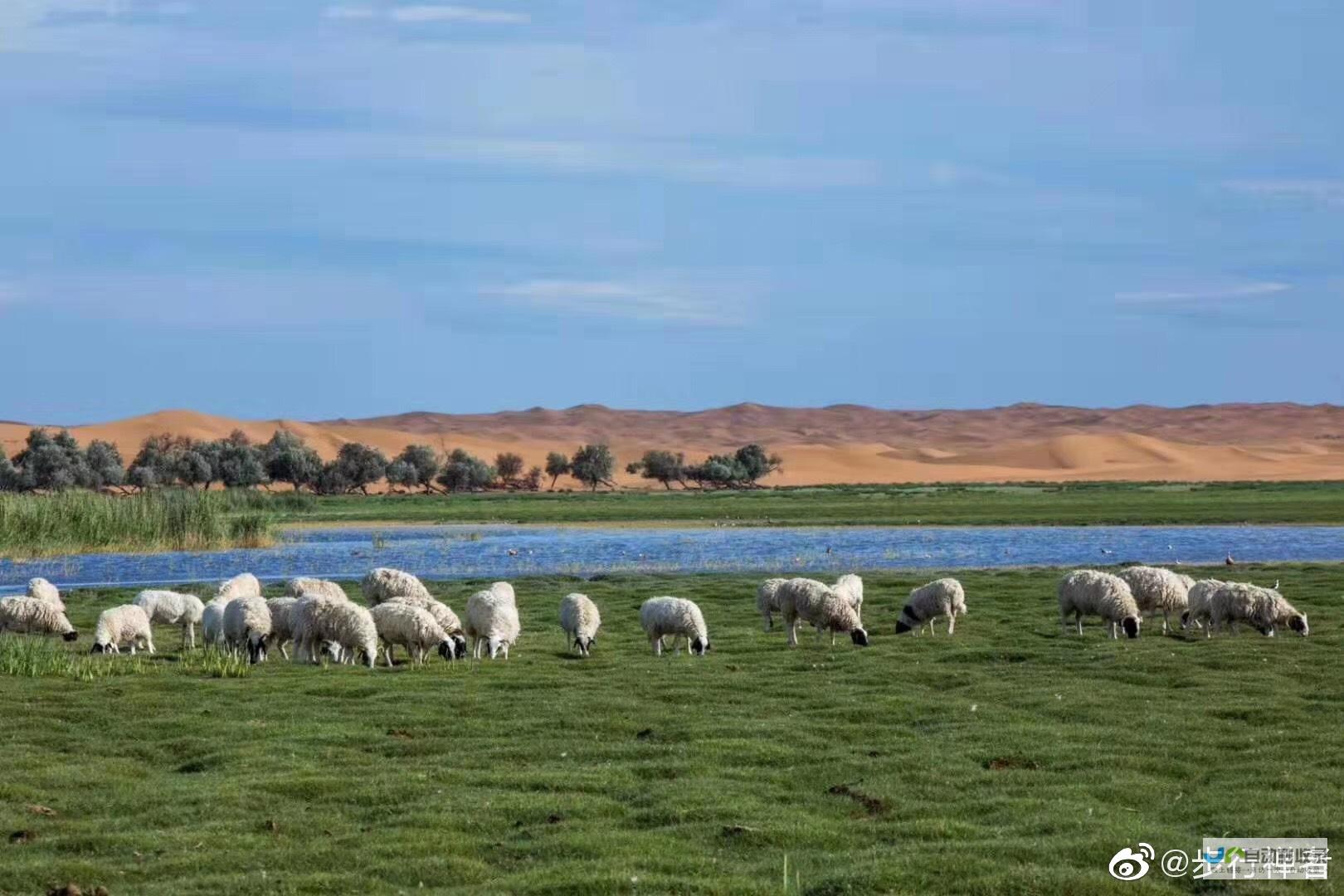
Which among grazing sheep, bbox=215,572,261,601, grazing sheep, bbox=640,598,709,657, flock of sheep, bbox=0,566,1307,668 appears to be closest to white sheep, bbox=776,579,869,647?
flock of sheep, bbox=0,566,1307,668

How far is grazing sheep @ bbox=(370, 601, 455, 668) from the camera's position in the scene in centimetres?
2389

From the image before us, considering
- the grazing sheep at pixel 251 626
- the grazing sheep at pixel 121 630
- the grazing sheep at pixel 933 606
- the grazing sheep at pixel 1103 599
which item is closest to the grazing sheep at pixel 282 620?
the grazing sheep at pixel 251 626

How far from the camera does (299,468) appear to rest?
118562 millimetres

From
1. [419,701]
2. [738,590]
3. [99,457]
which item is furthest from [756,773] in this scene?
[99,457]

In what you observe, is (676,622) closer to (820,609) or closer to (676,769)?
(820,609)

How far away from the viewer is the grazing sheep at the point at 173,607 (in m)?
29.2

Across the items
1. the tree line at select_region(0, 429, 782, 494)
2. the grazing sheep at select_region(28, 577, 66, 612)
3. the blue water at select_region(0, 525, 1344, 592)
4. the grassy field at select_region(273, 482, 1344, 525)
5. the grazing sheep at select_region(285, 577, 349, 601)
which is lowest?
the blue water at select_region(0, 525, 1344, 592)

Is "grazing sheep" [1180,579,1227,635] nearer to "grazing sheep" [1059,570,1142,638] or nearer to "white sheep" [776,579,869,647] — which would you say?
"grazing sheep" [1059,570,1142,638]

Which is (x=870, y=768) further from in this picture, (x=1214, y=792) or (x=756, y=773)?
(x=1214, y=792)

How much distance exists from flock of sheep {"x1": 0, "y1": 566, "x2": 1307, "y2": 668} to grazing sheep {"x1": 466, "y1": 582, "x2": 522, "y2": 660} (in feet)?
0.08

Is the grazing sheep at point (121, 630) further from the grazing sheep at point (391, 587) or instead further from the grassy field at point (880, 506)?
the grassy field at point (880, 506)

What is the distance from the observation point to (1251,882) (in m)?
11.0

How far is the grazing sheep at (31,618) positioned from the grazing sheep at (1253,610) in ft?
64.2

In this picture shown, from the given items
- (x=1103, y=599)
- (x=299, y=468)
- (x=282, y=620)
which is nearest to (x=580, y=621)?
(x=282, y=620)
